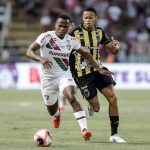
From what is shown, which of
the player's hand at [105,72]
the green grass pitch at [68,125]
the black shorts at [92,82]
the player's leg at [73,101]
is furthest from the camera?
the black shorts at [92,82]

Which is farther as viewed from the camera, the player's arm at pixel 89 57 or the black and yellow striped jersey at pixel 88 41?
the black and yellow striped jersey at pixel 88 41

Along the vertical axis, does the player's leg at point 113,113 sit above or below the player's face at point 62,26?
below

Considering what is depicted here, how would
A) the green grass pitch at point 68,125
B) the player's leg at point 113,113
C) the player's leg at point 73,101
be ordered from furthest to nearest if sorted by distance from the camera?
the player's leg at point 113,113 < the player's leg at point 73,101 < the green grass pitch at point 68,125

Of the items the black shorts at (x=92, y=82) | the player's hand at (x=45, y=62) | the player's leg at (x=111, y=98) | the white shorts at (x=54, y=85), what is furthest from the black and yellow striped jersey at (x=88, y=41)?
the player's hand at (x=45, y=62)

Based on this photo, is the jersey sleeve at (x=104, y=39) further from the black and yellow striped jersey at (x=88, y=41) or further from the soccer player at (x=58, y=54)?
the soccer player at (x=58, y=54)

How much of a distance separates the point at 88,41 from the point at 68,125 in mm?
2714

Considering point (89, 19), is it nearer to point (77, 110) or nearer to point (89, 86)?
point (89, 86)

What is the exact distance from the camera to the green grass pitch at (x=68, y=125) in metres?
11.3

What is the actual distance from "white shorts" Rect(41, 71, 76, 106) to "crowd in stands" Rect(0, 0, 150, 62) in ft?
59.0

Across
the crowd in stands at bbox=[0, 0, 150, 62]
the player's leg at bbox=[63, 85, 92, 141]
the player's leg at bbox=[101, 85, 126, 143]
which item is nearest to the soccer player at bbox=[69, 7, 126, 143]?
the player's leg at bbox=[101, 85, 126, 143]

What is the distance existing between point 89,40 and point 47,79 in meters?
1.08

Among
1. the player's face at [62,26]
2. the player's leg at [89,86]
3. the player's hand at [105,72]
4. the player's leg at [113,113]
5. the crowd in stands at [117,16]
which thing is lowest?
the player's leg at [113,113]

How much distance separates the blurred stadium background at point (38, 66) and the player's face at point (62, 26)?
1861 millimetres

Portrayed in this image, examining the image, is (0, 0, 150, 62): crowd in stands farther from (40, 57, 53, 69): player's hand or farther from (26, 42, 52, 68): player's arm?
(40, 57, 53, 69): player's hand
